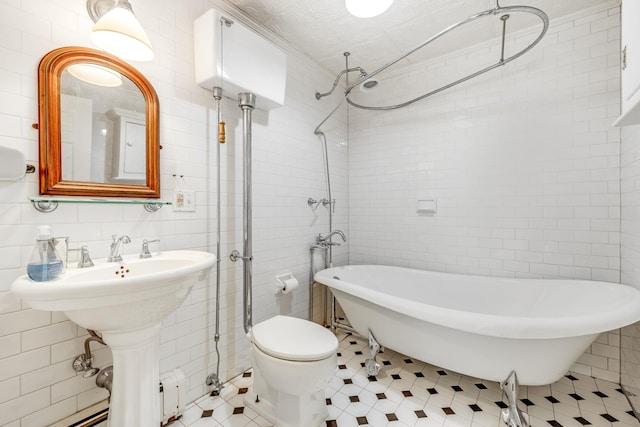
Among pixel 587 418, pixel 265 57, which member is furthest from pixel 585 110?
pixel 265 57

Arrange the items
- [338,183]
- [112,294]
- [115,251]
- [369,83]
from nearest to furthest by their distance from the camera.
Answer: [112,294] → [115,251] → [369,83] → [338,183]

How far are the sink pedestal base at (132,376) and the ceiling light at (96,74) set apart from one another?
1.11m

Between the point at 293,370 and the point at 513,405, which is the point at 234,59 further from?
the point at 513,405

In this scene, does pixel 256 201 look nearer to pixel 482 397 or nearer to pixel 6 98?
pixel 6 98

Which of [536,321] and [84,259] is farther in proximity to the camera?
[536,321]

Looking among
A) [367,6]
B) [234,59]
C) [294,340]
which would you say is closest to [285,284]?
[294,340]

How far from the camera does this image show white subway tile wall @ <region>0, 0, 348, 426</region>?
1038mm

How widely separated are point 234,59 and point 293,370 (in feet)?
5.72

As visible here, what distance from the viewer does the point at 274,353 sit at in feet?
4.26

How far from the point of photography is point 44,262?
889 millimetres

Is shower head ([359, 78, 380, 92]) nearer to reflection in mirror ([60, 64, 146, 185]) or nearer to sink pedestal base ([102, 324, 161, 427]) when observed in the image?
reflection in mirror ([60, 64, 146, 185])

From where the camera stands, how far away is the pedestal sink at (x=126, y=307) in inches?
31.9

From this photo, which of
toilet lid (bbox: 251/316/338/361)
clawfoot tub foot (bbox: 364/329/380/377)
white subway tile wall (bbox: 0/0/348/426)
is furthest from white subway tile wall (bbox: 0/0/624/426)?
clawfoot tub foot (bbox: 364/329/380/377)

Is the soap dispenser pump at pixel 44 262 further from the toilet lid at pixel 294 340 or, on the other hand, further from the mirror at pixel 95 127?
the toilet lid at pixel 294 340
